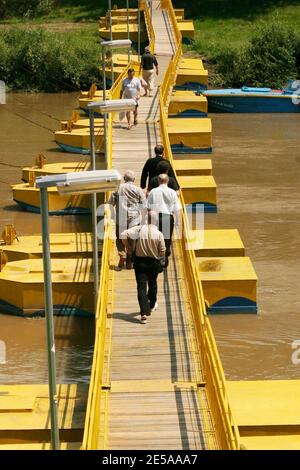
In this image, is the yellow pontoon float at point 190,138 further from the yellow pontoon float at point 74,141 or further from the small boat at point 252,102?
the small boat at point 252,102

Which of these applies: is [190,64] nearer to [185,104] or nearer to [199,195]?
[185,104]

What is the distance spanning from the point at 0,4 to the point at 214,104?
22061 mm

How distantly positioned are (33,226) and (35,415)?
45.7 feet

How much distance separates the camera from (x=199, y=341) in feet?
59.9

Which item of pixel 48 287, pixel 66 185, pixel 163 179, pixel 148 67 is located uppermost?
pixel 66 185

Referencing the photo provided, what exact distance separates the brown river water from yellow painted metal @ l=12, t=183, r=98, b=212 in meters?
0.29

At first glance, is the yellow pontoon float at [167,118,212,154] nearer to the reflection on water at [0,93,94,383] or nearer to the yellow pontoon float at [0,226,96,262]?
the reflection on water at [0,93,94,383]

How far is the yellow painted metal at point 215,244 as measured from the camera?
83.5 ft

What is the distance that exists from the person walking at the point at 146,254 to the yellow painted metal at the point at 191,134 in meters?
18.9

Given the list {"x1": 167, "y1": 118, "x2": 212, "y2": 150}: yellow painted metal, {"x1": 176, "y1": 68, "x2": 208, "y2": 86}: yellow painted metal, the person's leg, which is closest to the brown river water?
{"x1": 167, "y1": 118, "x2": 212, "y2": 150}: yellow painted metal

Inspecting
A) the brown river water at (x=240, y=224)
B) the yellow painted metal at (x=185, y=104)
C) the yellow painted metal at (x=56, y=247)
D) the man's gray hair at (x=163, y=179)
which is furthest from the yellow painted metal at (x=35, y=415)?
the yellow painted metal at (x=185, y=104)

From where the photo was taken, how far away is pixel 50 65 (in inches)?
2099

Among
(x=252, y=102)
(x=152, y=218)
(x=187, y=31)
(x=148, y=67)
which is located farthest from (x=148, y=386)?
(x=187, y=31)

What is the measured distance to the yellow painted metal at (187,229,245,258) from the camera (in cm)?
2545
